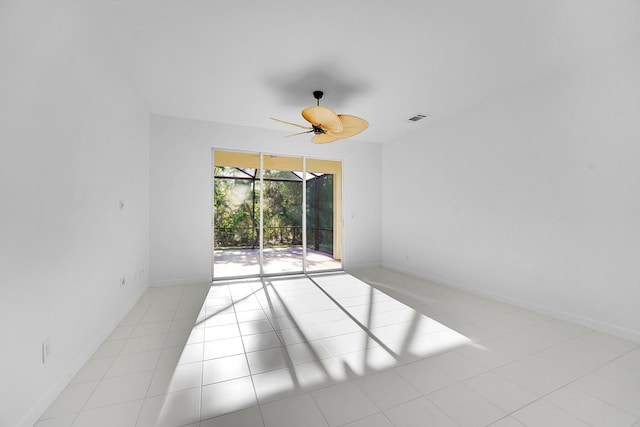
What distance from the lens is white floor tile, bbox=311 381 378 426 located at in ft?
Result: 5.09

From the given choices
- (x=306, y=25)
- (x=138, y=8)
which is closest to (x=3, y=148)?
(x=138, y=8)

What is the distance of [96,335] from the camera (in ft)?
7.68

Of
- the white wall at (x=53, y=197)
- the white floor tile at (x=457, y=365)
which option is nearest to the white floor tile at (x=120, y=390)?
the white wall at (x=53, y=197)

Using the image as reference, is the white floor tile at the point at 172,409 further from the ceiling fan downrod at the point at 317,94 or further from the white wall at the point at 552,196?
the white wall at the point at 552,196

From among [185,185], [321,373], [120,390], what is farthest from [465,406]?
[185,185]

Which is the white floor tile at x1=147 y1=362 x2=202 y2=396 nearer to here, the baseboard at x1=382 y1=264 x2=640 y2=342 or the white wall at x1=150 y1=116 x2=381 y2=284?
the white wall at x1=150 y1=116 x2=381 y2=284

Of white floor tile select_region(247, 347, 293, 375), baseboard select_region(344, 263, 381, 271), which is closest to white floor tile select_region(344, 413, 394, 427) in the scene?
white floor tile select_region(247, 347, 293, 375)

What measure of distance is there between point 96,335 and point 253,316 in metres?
1.44

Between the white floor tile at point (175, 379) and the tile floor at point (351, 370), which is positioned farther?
the white floor tile at point (175, 379)

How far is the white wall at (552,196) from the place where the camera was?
2.57 metres

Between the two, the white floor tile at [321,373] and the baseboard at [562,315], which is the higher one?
the baseboard at [562,315]

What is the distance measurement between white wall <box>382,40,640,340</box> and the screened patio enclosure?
7.90 ft

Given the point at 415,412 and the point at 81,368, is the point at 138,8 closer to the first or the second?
the point at 81,368

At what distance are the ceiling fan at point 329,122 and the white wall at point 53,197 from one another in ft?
5.76
